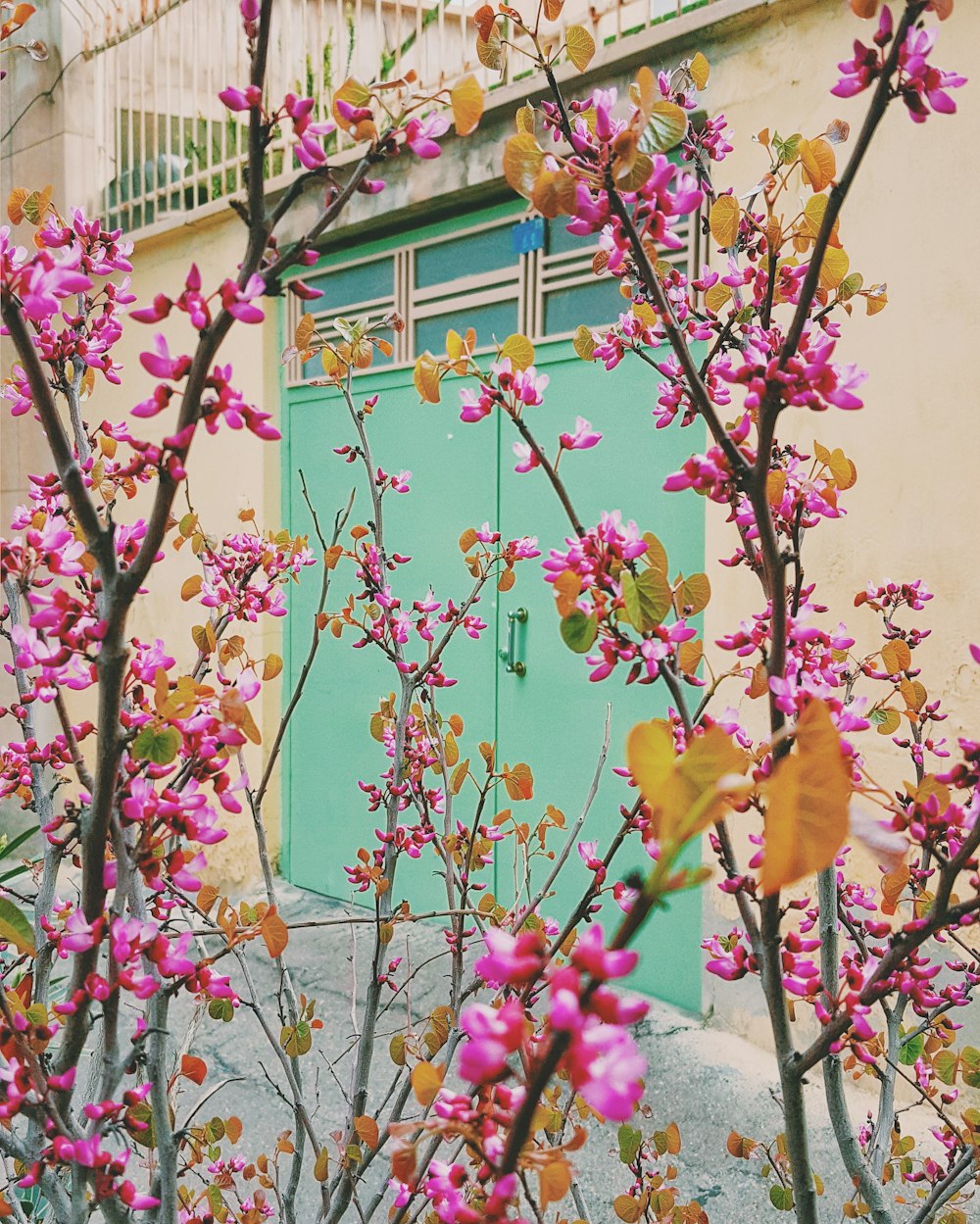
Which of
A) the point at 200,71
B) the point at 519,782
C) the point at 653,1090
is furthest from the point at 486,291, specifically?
the point at 519,782

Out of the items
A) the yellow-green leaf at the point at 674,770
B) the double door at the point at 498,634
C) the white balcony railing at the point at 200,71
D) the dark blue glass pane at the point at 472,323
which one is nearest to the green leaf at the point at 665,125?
the yellow-green leaf at the point at 674,770

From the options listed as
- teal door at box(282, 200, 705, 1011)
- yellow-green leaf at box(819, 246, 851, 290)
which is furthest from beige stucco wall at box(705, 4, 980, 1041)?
yellow-green leaf at box(819, 246, 851, 290)

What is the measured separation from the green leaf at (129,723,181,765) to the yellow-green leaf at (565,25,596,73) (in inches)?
25.3

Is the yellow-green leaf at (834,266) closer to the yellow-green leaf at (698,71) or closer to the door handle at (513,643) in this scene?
the yellow-green leaf at (698,71)

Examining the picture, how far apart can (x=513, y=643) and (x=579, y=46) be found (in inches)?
111

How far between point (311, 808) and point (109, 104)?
3.55 m

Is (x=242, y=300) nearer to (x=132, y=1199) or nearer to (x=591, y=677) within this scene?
(x=591, y=677)

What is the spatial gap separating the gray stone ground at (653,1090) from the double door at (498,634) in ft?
0.90

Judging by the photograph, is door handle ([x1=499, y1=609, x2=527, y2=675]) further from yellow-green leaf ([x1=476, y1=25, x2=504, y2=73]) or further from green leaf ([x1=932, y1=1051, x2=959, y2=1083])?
yellow-green leaf ([x1=476, y1=25, x2=504, y2=73])

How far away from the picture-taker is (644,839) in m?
0.96

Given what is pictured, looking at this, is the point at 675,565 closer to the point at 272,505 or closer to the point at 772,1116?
the point at 772,1116

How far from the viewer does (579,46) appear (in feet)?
3.07

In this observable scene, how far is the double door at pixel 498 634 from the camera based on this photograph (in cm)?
328

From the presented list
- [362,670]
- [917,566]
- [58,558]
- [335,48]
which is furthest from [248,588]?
[335,48]
